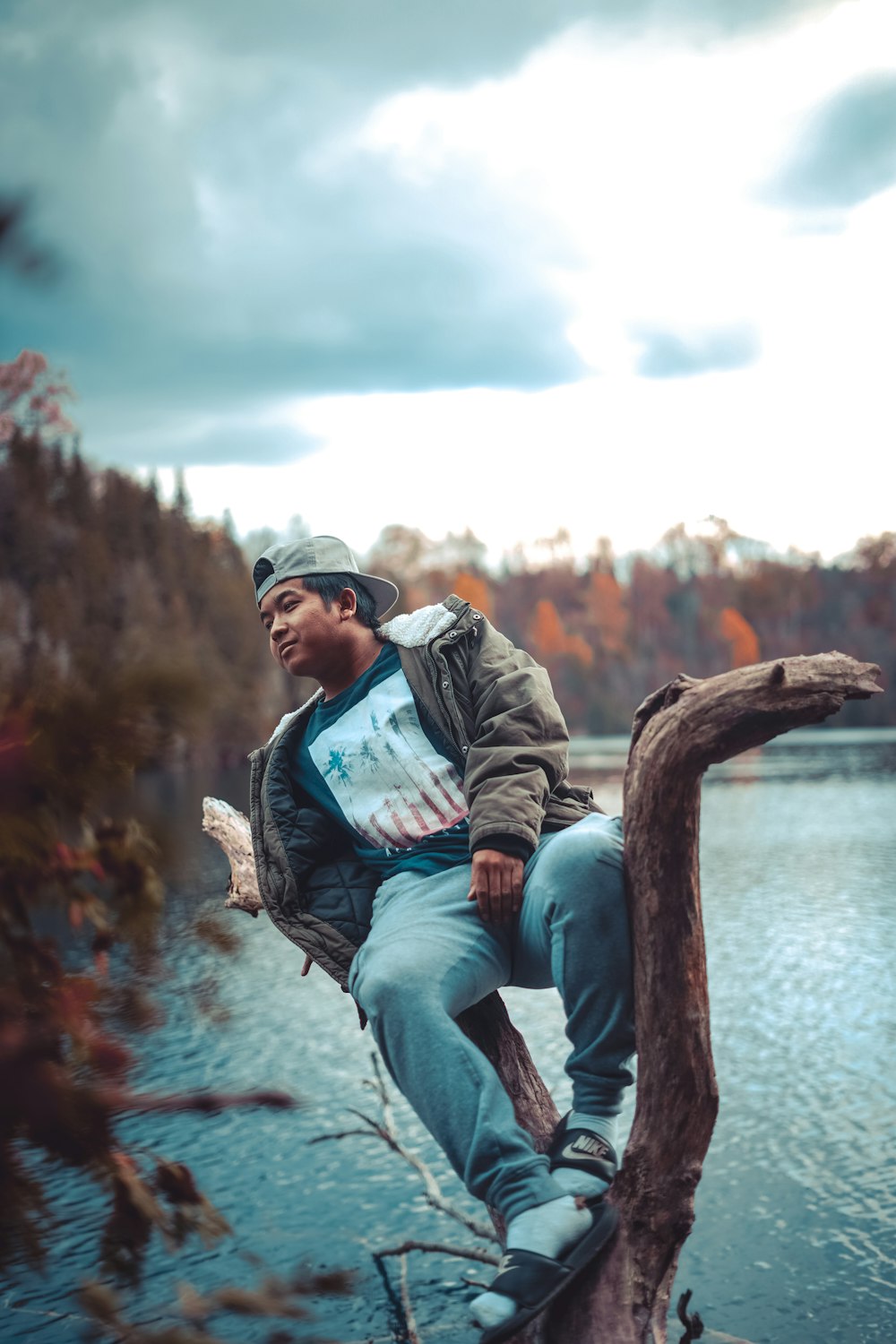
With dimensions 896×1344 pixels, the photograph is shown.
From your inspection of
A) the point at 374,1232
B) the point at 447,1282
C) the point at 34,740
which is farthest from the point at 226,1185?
the point at 34,740

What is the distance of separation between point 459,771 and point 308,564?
2.30 ft

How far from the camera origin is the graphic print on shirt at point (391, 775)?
114 inches

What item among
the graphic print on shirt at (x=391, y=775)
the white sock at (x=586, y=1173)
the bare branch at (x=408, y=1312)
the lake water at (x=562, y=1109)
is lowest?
the lake water at (x=562, y=1109)

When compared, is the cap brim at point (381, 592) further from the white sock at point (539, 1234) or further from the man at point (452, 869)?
the white sock at point (539, 1234)

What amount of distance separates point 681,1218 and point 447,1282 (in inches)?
196

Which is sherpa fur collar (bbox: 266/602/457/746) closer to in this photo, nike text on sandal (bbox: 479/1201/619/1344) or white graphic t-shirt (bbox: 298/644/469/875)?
white graphic t-shirt (bbox: 298/644/469/875)

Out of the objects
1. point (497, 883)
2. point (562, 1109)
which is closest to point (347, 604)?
point (497, 883)

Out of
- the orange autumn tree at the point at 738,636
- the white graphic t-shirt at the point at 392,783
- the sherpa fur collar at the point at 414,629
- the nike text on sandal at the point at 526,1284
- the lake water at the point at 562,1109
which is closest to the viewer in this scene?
the nike text on sandal at the point at 526,1284

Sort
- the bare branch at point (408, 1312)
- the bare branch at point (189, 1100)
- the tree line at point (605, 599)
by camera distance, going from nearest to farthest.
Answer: the bare branch at point (189, 1100) → the bare branch at point (408, 1312) → the tree line at point (605, 599)

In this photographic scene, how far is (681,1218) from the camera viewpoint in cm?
243

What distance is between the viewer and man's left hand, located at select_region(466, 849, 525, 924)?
252 cm

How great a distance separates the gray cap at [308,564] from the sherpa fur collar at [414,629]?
4.1 inches

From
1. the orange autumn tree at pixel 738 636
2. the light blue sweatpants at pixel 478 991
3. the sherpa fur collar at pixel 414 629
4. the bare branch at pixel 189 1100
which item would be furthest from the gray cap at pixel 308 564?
the orange autumn tree at pixel 738 636

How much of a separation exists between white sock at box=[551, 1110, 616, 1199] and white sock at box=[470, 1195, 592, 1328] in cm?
5
